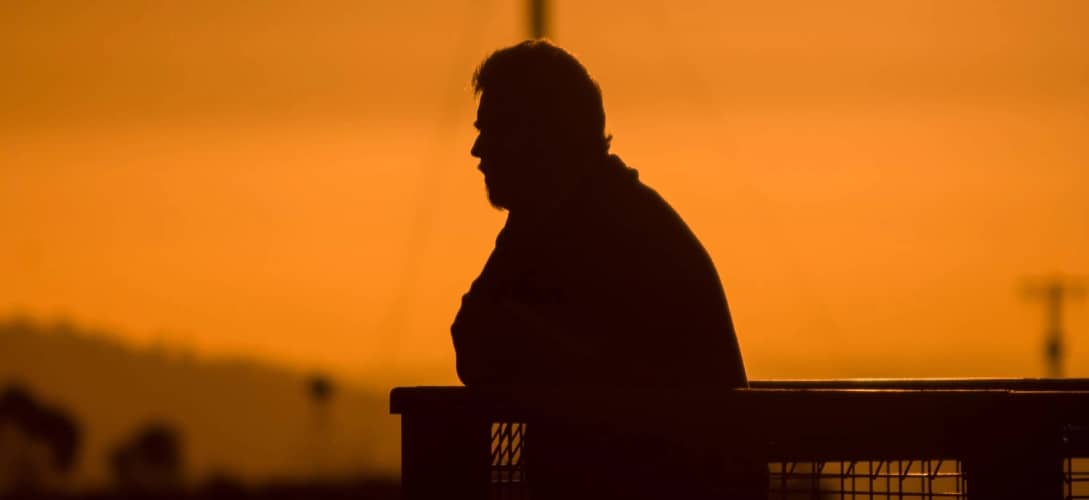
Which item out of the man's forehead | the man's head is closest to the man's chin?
the man's head

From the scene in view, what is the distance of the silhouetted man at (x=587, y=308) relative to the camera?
3.82 m

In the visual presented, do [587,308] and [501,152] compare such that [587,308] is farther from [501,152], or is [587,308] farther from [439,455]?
[501,152]

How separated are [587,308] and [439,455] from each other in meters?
0.42

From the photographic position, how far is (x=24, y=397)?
239 feet

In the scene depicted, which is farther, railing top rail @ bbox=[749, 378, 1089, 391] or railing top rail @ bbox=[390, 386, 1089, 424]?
railing top rail @ bbox=[749, 378, 1089, 391]

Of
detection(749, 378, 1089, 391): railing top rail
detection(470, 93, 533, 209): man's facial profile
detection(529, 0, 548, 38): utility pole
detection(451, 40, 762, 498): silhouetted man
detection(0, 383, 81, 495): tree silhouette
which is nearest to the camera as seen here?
detection(451, 40, 762, 498): silhouetted man

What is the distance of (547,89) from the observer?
458 centimetres

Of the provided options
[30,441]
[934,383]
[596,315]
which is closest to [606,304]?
[596,315]

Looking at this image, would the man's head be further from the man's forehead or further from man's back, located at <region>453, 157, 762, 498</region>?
man's back, located at <region>453, 157, 762, 498</region>

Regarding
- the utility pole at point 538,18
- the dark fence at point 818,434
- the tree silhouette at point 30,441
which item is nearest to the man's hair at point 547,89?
the dark fence at point 818,434

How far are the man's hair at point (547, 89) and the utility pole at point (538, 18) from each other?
14.1 ft

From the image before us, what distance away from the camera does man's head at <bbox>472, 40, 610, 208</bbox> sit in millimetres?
4523

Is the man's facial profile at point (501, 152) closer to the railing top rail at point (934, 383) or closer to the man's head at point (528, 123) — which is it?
the man's head at point (528, 123)

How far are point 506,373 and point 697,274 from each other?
0.39 meters
